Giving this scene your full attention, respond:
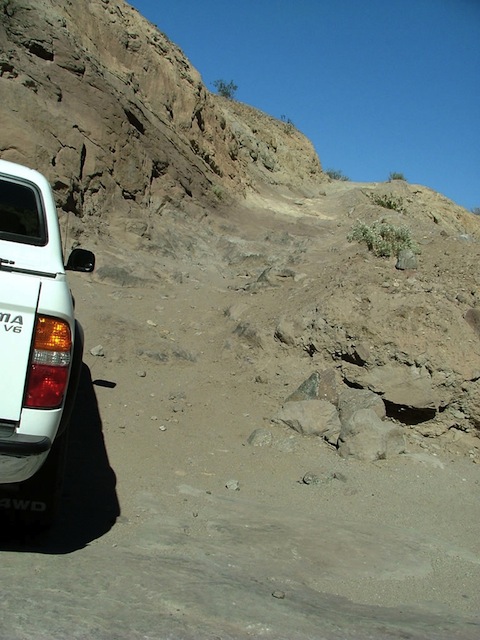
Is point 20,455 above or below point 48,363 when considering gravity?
below

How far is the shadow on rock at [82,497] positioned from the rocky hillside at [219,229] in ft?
7.11

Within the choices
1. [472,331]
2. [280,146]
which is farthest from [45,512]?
[280,146]

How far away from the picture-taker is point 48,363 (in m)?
3.16

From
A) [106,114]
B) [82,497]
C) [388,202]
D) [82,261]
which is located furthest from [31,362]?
[388,202]

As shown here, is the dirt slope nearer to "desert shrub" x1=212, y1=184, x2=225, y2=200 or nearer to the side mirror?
"desert shrub" x1=212, y1=184, x2=225, y2=200

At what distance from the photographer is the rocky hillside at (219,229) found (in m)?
7.89

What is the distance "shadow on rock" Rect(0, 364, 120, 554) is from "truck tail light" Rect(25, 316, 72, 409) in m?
1.07

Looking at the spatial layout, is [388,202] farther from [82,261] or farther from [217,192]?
[82,261]

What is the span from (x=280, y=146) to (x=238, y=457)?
26745 mm

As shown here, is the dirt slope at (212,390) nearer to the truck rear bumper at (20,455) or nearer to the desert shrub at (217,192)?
the desert shrub at (217,192)

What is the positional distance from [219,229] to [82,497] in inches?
407

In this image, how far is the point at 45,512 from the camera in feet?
12.6

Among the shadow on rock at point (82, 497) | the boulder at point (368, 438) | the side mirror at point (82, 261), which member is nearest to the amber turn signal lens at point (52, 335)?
the shadow on rock at point (82, 497)

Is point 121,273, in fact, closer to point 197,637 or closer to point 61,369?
point 61,369
